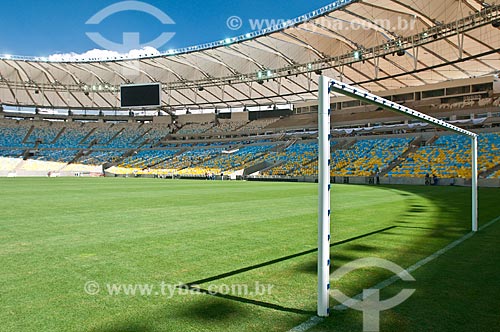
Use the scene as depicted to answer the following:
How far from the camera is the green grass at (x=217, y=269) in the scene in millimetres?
3598

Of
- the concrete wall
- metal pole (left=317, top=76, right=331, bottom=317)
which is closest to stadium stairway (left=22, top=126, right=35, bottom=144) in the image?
the concrete wall

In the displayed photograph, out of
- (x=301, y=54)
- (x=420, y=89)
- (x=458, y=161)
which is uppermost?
(x=301, y=54)

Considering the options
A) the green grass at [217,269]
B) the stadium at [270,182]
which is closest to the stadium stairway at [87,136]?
the stadium at [270,182]

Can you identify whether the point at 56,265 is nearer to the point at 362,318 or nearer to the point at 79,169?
the point at 362,318

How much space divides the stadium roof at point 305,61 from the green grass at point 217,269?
2032cm

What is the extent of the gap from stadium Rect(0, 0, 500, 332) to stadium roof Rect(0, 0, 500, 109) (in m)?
0.21

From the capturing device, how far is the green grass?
3.60m

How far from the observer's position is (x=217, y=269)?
5.32 meters

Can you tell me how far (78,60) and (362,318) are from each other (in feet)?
168

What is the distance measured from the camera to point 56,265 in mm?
5465

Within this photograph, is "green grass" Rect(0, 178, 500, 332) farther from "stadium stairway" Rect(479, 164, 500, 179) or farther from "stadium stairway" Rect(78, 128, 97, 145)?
"stadium stairway" Rect(78, 128, 97, 145)

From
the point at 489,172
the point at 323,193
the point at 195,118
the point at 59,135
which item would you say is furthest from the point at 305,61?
the point at 59,135

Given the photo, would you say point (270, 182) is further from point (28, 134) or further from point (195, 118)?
point (28, 134)

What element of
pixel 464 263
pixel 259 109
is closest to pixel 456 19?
pixel 464 263
